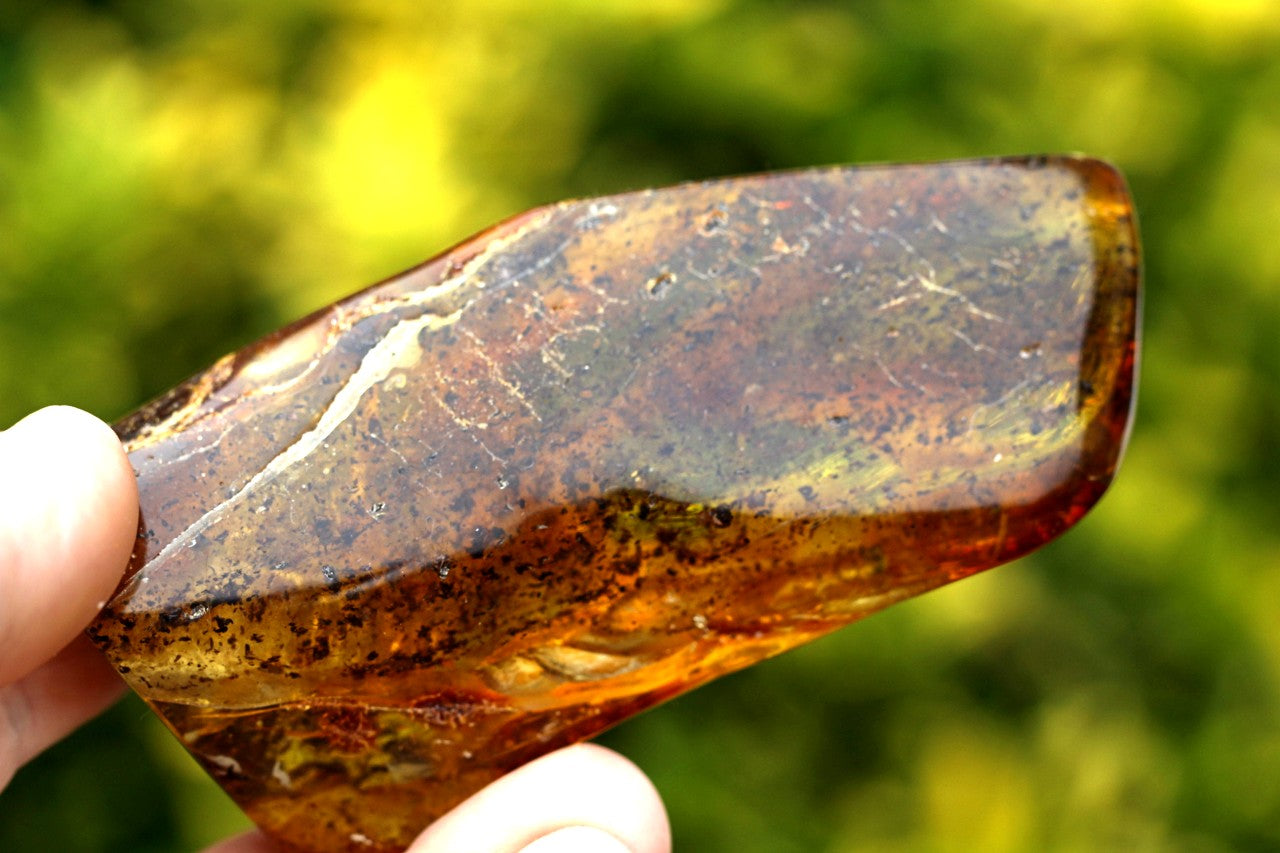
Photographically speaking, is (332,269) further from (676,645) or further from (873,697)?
(873,697)

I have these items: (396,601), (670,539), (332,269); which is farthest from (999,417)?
(332,269)

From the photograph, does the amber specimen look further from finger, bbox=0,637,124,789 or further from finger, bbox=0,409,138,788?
finger, bbox=0,637,124,789

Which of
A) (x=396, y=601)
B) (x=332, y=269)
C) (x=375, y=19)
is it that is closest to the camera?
(x=396, y=601)

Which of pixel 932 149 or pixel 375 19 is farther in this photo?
pixel 375 19

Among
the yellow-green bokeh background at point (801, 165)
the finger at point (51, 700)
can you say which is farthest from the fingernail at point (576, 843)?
the yellow-green bokeh background at point (801, 165)

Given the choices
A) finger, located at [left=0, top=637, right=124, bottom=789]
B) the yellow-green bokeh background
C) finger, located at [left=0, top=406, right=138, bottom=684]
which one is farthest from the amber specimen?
the yellow-green bokeh background

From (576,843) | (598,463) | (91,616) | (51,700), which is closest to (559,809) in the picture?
(576,843)
